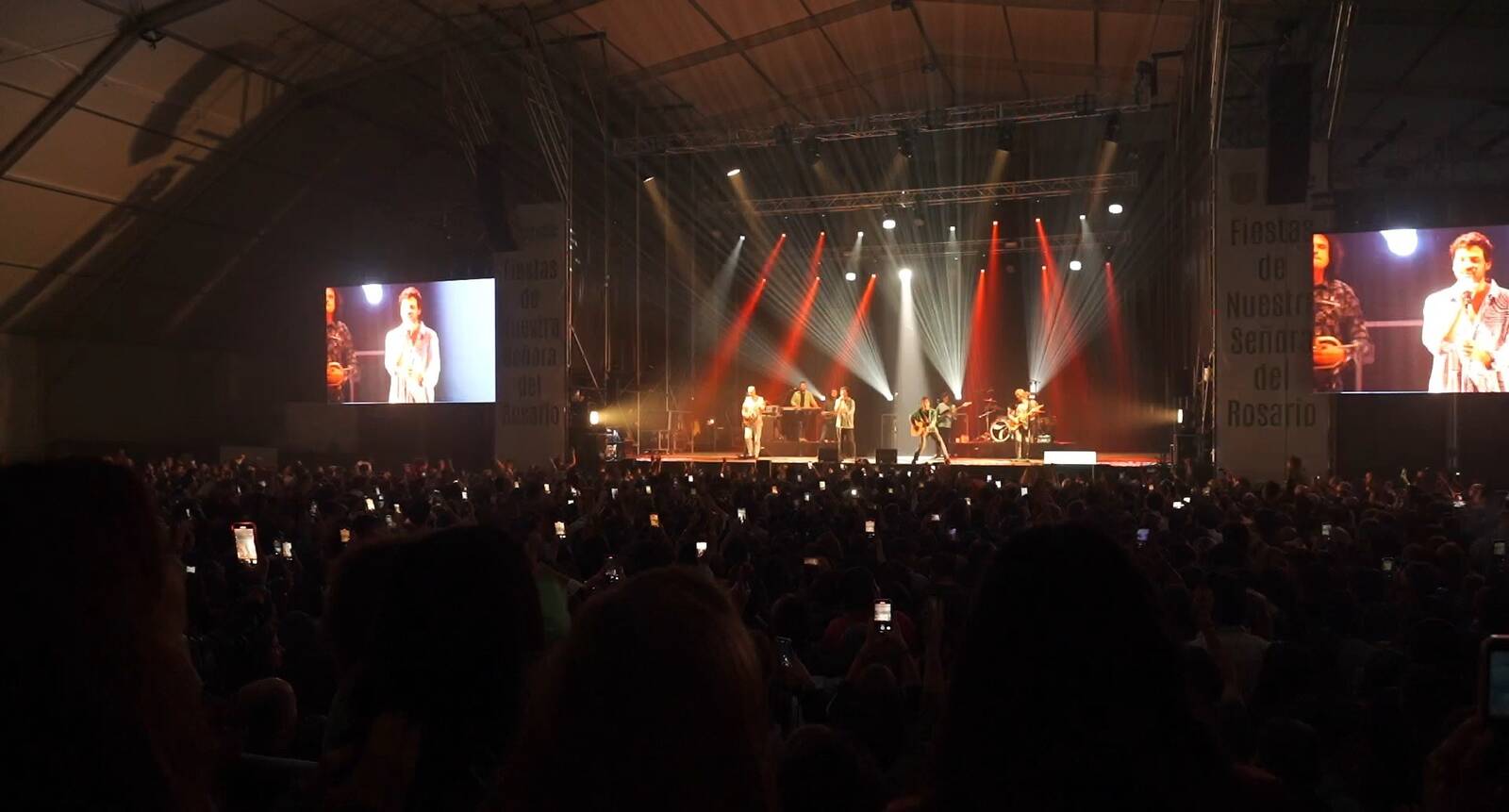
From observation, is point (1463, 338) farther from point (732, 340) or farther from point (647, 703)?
point (647, 703)

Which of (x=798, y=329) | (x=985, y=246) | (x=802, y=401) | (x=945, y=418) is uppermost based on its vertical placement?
(x=985, y=246)

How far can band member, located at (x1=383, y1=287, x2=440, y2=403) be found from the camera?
64.6ft

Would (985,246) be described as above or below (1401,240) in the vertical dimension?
above

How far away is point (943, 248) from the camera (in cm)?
2694

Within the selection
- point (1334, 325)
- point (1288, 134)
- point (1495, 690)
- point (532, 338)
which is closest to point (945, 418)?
point (1334, 325)

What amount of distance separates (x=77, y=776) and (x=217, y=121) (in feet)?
64.7

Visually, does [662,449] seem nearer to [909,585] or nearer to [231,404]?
[231,404]

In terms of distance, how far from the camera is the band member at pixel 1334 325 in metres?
15.6

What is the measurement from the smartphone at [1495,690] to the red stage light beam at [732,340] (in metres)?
26.1

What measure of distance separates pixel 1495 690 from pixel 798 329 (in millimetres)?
27275

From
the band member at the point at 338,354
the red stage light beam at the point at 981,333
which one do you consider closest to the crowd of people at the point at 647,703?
the band member at the point at 338,354

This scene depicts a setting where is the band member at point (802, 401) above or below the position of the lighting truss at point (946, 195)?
below

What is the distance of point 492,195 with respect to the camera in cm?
1741

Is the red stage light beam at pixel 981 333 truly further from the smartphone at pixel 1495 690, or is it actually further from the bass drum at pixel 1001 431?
the smartphone at pixel 1495 690
